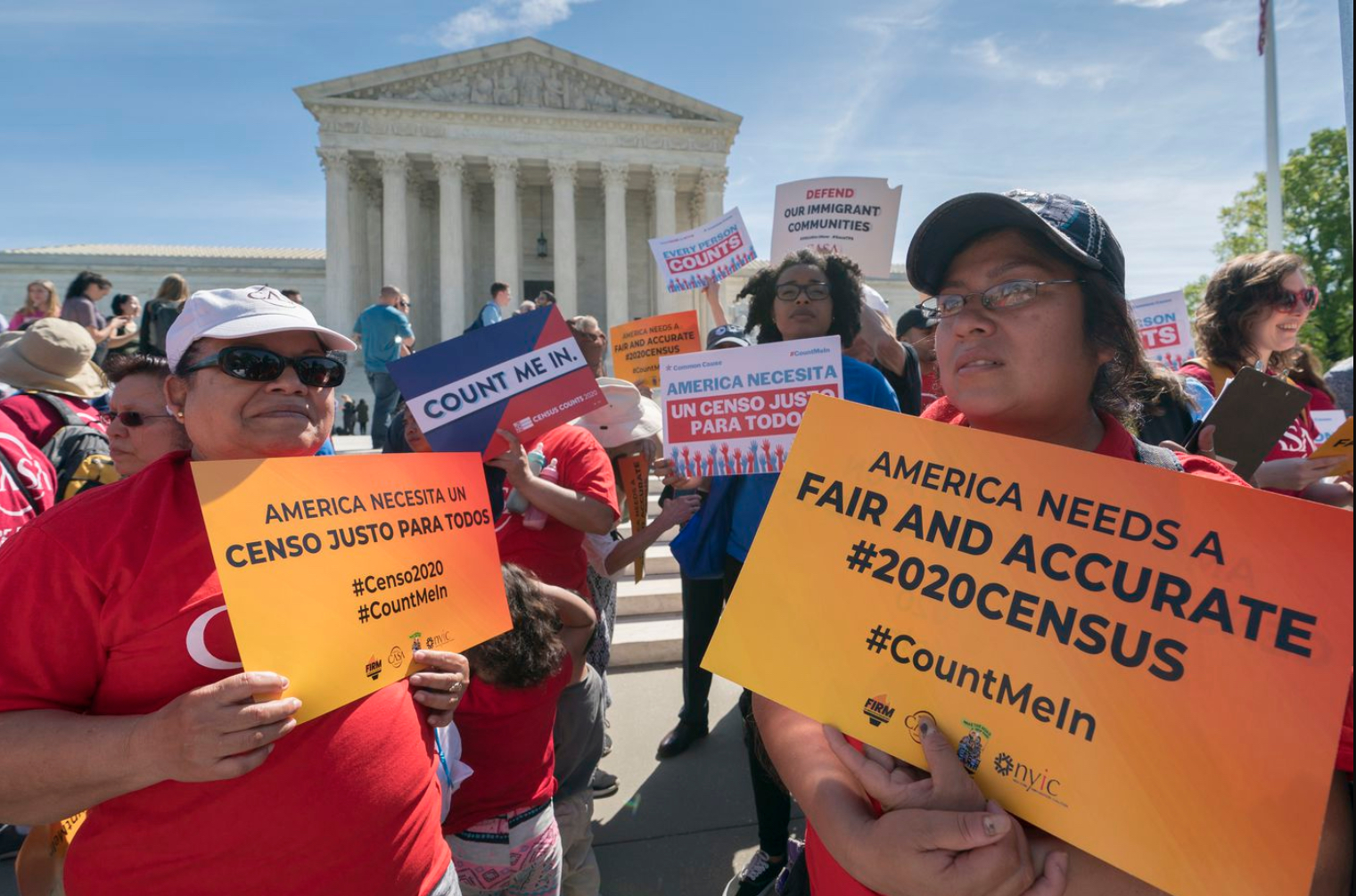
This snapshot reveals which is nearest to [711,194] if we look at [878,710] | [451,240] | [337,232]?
[451,240]

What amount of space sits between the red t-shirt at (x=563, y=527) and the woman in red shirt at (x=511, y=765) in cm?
58

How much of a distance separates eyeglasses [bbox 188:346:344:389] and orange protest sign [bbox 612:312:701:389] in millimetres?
3882

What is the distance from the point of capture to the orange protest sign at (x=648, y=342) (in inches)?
223

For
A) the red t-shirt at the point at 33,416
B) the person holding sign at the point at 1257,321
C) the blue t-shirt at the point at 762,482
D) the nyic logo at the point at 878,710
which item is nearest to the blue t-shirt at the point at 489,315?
the red t-shirt at the point at 33,416

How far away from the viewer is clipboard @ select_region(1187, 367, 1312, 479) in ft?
7.80

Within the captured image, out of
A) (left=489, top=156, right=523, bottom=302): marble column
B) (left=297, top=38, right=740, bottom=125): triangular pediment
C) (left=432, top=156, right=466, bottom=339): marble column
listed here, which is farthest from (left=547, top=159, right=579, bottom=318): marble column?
(left=432, top=156, right=466, bottom=339): marble column

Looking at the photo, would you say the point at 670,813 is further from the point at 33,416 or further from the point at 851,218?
the point at 851,218

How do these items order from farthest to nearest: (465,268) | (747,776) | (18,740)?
(465,268) → (747,776) → (18,740)

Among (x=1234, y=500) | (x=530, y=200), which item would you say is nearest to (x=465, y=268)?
(x=530, y=200)

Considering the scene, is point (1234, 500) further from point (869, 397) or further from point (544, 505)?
point (544, 505)

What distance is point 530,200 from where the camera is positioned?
3588 centimetres

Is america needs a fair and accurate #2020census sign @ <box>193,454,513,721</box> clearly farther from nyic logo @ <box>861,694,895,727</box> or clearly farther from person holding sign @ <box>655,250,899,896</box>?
person holding sign @ <box>655,250,899,896</box>

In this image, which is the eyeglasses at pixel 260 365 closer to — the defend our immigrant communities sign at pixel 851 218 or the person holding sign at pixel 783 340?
the person holding sign at pixel 783 340

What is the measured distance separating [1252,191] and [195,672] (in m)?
39.6
